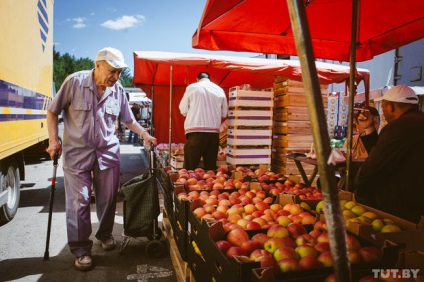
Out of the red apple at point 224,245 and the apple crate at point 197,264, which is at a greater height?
the red apple at point 224,245

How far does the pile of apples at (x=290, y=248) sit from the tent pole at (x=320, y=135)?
75 cm

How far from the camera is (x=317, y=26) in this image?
4094 mm

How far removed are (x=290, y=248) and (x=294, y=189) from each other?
70.4 inches

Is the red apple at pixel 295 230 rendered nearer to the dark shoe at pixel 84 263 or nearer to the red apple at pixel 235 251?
the red apple at pixel 235 251

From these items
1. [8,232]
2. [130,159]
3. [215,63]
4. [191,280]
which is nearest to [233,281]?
[191,280]

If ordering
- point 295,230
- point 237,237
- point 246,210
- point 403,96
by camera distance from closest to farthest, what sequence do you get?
1. point 237,237
2. point 295,230
3. point 246,210
4. point 403,96

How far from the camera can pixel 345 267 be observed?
39.3 inches

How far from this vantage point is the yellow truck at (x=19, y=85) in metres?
4.28

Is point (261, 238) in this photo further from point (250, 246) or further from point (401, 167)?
point (401, 167)

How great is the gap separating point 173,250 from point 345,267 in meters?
2.80

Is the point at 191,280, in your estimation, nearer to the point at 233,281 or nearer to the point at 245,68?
the point at 233,281

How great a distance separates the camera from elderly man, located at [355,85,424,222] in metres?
2.98

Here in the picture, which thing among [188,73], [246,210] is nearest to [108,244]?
[246,210]
